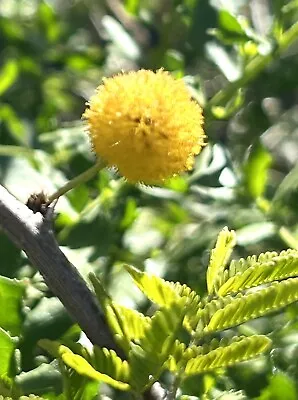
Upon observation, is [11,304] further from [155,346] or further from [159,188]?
[159,188]

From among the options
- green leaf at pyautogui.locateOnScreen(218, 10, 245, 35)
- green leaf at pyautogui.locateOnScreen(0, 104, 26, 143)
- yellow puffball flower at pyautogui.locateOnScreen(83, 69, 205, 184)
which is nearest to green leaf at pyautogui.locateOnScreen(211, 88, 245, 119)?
green leaf at pyautogui.locateOnScreen(218, 10, 245, 35)

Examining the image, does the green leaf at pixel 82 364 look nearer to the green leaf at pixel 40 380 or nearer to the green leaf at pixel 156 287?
the green leaf at pixel 156 287

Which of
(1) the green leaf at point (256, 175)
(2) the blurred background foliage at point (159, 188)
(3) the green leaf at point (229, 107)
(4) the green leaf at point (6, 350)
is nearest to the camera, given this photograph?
(4) the green leaf at point (6, 350)

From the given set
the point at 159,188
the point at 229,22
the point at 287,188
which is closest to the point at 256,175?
the point at 287,188

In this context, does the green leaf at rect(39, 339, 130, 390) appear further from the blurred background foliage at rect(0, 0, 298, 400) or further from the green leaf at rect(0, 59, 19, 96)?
the green leaf at rect(0, 59, 19, 96)

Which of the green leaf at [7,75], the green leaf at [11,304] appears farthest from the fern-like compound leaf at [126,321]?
the green leaf at [7,75]

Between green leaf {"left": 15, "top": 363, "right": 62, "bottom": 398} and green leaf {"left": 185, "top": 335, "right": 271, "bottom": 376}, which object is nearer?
green leaf {"left": 185, "top": 335, "right": 271, "bottom": 376}

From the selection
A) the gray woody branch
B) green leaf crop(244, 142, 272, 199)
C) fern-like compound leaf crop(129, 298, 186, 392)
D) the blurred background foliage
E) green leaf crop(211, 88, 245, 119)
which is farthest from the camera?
green leaf crop(244, 142, 272, 199)
